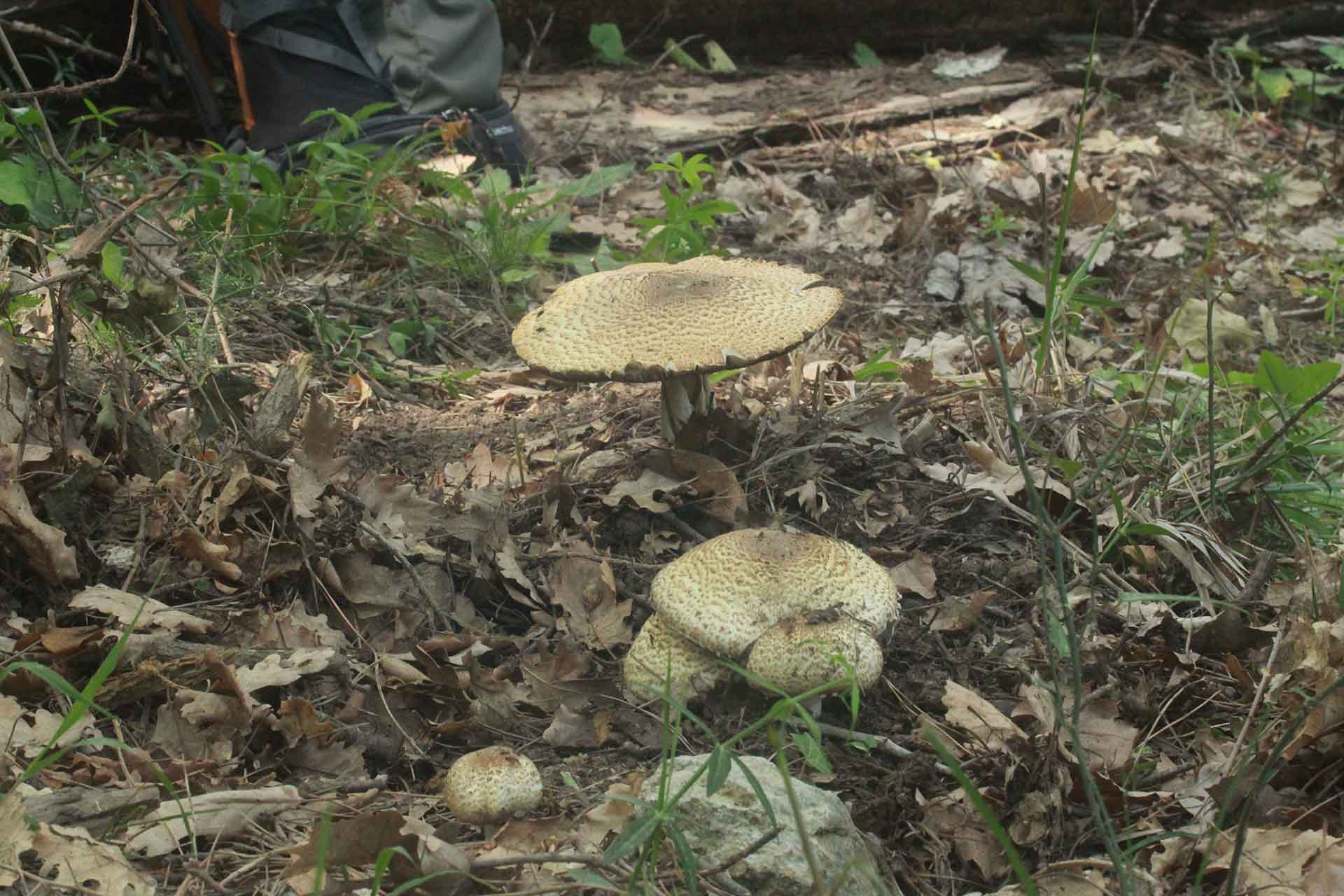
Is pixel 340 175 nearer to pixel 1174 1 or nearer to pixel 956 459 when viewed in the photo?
pixel 956 459

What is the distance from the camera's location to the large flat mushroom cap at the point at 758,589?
8.18ft

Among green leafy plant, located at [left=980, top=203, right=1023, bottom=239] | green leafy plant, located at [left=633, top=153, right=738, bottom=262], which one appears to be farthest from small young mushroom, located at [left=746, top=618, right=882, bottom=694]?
green leafy plant, located at [left=980, top=203, right=1023, bottom=239]

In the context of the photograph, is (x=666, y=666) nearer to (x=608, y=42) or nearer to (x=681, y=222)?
(x=681, y=222)

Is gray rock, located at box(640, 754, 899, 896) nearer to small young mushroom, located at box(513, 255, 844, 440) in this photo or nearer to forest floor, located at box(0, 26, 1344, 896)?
forest floor, located at box(0, 26, 1344, 896)

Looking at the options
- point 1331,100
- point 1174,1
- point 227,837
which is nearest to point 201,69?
point 227,837

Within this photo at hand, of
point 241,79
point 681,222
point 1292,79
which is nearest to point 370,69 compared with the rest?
point 241,79

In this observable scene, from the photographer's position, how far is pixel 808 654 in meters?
2.38

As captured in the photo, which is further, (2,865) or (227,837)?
(227,837)

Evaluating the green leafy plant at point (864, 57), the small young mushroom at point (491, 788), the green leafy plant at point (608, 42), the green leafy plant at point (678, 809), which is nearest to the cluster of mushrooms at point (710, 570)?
the small young mushroom at point (491, 788)

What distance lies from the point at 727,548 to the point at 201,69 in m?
5.09

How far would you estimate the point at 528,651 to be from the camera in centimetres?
279

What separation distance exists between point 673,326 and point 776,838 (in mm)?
1433

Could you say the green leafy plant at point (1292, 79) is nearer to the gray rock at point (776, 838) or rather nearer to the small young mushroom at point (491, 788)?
the gray rock at point (776, 838)

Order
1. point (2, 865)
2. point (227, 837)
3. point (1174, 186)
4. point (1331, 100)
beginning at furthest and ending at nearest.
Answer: point (1331, 100) → point (1174, 186) → point (227, 837) → point (2, 865)
